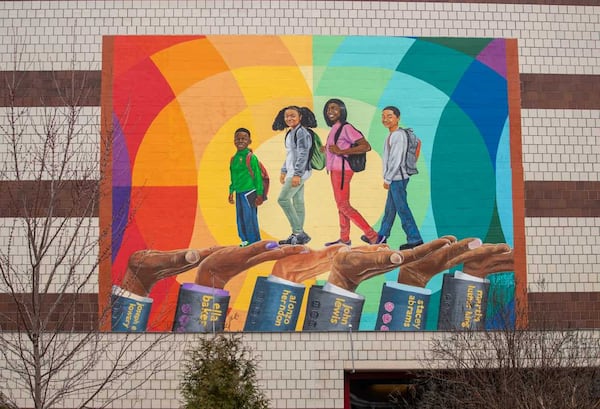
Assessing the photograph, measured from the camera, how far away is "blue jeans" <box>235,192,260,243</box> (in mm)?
24547

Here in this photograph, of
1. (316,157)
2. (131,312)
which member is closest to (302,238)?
(316,157)

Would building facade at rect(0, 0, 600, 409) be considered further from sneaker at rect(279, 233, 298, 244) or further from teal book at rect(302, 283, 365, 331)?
sneaker at rect(279, 233, 298, 244)

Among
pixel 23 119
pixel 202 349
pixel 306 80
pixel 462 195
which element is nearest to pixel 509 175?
pixel 462 195

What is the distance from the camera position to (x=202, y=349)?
62.8 ft

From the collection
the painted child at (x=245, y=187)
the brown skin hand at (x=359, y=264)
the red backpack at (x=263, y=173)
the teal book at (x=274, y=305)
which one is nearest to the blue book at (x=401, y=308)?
the brown skin hand at (x=359, y=264)

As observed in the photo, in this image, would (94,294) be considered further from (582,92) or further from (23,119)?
(582,92)

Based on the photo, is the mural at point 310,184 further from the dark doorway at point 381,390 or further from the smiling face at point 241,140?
the dark doorway at point 381,390

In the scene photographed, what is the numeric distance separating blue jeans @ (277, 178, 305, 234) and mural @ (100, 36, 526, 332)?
4 cm

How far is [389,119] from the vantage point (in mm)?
25250

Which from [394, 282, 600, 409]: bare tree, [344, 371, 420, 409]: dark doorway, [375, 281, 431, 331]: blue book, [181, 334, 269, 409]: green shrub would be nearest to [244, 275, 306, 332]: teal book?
[375, 281, 431, 331]: blue book

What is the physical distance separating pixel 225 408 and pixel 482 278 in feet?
30.3

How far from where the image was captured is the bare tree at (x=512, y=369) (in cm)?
1950

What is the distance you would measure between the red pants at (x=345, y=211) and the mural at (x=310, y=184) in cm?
4

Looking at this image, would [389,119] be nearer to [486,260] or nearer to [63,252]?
[486,260]
